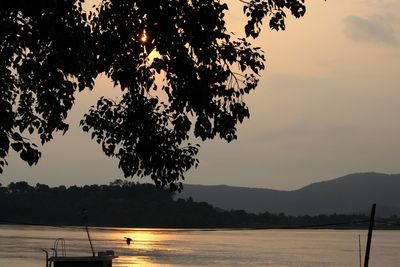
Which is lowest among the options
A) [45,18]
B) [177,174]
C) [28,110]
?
[177,174]

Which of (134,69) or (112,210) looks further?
(112,210)

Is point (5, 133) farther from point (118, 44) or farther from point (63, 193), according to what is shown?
point (63, 193)

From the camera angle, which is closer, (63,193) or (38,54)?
(38,54)

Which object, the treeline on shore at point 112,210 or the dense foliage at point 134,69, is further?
the treeline on shore at point 112,210

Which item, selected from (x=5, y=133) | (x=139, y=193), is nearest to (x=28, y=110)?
(x=5, y=133)

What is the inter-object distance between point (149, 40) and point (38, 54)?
168cm

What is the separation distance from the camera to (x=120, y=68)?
13.7 metres

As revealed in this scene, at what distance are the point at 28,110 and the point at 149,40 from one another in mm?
2172

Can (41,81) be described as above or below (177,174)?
above

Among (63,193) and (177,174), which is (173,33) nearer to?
(177,174)

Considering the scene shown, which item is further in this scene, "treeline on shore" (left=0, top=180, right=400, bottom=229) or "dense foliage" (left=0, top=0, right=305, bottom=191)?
"treeline on shore" (left=0, top=180, right=400, bottom=229)

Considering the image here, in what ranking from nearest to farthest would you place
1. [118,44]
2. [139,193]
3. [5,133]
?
[5,133], [118,44], [139,193]

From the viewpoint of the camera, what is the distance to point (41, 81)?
12711 millimetres

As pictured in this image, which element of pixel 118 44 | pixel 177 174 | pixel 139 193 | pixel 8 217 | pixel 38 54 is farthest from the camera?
pixel 139 193
